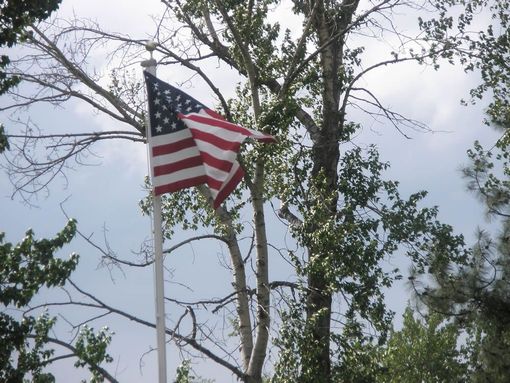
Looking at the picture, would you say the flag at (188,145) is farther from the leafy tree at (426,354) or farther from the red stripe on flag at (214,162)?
the leafy tree at (426,354)

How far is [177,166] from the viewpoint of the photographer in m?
12.3

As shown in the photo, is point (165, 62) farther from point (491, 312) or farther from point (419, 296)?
point (491, 312)

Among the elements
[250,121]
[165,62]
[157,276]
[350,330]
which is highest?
[165,62]

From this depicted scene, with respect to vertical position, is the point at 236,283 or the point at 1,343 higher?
the point at 236,283

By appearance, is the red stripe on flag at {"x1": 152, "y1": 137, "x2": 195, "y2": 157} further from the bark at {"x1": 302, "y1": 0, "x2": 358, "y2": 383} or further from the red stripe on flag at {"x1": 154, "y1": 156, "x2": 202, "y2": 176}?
the bark at {"x1": 302, "y1": 0, "x2": 358, "y2": 383}

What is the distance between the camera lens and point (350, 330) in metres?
17.5

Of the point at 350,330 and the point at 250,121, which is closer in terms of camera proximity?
the point at 350,330

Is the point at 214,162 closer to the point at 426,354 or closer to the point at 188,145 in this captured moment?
the point at 188,145

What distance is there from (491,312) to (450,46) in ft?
16.6

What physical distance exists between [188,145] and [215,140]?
303mm

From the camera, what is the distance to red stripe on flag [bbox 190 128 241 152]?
12383 millimetres

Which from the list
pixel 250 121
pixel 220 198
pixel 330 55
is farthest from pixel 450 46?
pixel 220 198

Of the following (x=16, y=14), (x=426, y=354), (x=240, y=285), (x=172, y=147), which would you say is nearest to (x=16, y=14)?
(x=16, y=14)

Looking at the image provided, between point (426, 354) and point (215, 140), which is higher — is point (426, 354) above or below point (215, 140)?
above
